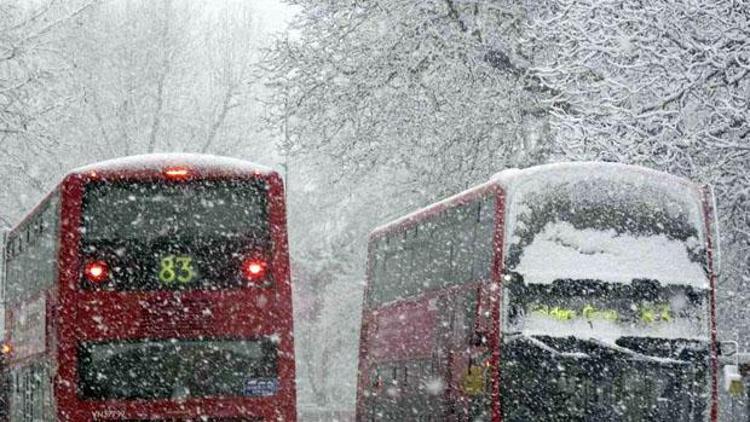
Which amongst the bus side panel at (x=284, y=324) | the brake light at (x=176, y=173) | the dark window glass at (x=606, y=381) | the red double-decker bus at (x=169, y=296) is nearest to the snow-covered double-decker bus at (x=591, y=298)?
the dark window glass at (x=606, y=381)

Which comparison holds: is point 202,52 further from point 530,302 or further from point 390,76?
point 530,302

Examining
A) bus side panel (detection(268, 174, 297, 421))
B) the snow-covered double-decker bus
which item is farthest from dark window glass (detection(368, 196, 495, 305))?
bus side panel (detection(268, 174, 297, 421))

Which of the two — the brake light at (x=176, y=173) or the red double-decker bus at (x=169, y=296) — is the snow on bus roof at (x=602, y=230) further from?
the brake light at (x=176, y=173)

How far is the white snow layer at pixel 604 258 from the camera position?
14047 mm

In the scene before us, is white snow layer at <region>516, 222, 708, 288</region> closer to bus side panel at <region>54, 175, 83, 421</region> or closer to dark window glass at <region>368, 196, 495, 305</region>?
dark window glass at <region>368, 196, 495, 305</region>

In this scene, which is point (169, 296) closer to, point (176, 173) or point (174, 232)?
point (174, 232)

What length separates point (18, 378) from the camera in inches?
744

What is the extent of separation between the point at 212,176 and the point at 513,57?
1152cm

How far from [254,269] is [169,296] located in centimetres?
90

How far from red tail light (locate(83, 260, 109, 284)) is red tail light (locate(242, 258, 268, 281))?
4.57ft

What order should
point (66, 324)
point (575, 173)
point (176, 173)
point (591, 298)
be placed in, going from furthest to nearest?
point (176, 173) < point (575, 173) < point (66, 324) < point (591, 298)

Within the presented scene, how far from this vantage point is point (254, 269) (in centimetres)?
1473

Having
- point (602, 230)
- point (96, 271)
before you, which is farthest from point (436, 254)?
point (96, 271)

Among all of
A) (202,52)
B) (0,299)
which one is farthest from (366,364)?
(202,52)
